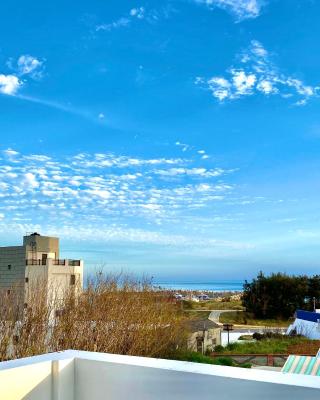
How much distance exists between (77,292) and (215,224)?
1095 centimetres

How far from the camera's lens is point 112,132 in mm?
12516

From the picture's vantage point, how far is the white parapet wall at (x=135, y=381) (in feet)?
5.11

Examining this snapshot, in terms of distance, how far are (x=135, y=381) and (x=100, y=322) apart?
22.3 feet

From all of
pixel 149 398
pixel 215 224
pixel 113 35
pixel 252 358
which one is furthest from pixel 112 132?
pixel 149 398

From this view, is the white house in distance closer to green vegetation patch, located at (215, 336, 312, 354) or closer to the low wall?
green vegetation patch, located at (215, 336, 312, 354)

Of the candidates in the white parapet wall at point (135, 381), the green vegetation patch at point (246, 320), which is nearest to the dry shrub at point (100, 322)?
the white parapet wall at point (135, 381)

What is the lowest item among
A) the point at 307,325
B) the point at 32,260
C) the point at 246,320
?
the point at 246,320

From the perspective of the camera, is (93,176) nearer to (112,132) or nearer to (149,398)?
(112,132)

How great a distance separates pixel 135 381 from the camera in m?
1.84

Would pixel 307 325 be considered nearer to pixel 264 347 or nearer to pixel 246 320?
pixel 264 347

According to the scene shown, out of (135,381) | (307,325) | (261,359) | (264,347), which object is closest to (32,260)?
(307,325)

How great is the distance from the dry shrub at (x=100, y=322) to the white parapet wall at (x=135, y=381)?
18.1 feet

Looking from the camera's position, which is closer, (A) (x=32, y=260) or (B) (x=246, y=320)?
(A) (x=32, y=260)

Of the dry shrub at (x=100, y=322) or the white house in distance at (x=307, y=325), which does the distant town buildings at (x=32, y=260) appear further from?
the dry shrub at (x=100, y=322)
